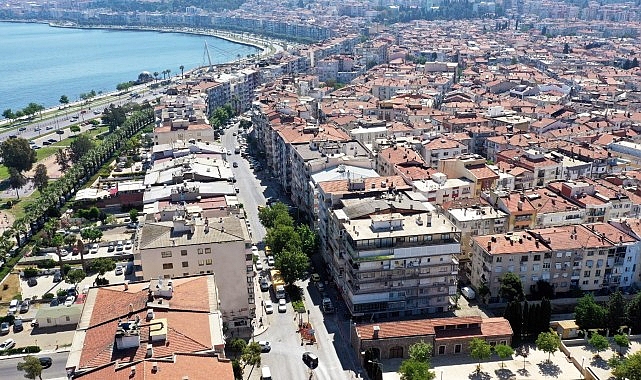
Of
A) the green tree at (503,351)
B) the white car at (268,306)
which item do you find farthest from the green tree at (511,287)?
the white car at (268,306)

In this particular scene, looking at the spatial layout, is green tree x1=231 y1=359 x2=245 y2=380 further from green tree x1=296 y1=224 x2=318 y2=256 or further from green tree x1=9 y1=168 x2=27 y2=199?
green tree x1=9 y1=168 x2=27 y2=199

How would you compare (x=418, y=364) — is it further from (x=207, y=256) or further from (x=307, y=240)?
(x=307, y=240)

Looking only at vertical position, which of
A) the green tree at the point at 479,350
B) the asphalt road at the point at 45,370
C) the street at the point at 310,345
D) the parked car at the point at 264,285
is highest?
the green tree at the point at 479,350

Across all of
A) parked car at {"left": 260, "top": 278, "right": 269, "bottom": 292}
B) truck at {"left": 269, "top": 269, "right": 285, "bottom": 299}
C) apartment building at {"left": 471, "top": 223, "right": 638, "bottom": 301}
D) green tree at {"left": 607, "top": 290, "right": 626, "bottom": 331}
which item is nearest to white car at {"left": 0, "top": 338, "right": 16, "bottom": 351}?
parked car at {"left": 260, "top": 278, "right": 269, "bottom": 292}

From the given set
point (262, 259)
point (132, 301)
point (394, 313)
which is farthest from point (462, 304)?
point (132, 301)

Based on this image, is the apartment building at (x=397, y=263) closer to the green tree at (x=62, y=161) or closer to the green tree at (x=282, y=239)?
the green tree at (x=282, y=239)
